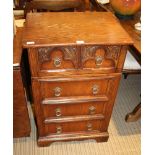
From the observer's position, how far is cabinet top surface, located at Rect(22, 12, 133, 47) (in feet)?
4.18

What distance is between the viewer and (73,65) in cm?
138

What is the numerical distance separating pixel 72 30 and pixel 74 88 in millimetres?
389

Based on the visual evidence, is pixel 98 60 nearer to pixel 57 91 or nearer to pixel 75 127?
pixel 57 91

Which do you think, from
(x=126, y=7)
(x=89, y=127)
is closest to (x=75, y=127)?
(x=89, y=127)

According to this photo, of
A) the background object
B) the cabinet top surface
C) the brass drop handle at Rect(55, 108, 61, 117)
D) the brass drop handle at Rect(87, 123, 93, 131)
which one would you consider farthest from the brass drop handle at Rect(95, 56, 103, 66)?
the background object

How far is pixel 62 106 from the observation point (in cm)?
→ 159

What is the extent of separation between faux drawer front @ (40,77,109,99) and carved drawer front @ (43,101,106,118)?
0.10m

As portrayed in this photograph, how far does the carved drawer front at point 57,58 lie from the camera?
1299mm

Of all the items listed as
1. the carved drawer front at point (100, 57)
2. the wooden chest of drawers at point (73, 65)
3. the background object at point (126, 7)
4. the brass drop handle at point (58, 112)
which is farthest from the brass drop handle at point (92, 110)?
the background object at point (126, 7)

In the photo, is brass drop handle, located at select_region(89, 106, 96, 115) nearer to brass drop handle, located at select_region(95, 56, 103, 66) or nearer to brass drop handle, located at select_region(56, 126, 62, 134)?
brass drop handle, located at select_region(56, 126, 62, 134)

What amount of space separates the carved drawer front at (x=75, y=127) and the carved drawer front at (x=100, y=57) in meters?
0.53
